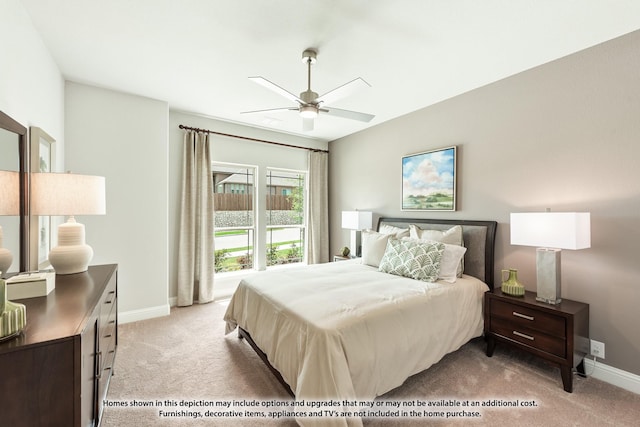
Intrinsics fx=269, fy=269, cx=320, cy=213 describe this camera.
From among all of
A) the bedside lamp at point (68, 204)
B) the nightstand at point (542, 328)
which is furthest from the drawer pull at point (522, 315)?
the bedside lamp at point (68, 204)

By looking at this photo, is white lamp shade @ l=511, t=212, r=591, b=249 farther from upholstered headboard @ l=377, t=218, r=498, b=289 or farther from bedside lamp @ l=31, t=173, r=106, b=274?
bedside lamp @ l=31, t=173, r=106, b=274

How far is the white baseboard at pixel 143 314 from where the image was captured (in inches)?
125

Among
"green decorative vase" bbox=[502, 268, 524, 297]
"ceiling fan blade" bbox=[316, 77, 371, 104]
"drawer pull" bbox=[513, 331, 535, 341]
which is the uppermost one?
"ceiling fan blade" bbox=[316, 77, 371, 104]

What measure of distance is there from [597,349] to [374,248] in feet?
6.77

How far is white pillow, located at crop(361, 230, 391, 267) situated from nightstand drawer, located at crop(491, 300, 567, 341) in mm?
1199

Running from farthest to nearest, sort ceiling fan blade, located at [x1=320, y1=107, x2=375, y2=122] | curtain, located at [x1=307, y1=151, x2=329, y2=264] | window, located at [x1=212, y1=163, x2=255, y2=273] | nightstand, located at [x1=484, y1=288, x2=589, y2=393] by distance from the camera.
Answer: curtain, located at [x1=307, y1=151, x2=329, y2=264], window, located at [x1=212, y1=163, x2=255, y2=273], ceiling fan blade, located at [x1=320, y1=107, x2=375, y2=122], nightstand, located at [x1=484, y1=288, x2=589, y2=393]

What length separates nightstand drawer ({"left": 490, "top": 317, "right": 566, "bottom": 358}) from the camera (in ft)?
6.83

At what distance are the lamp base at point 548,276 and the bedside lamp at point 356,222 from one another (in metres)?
2.22

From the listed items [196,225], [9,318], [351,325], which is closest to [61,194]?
[9,318]

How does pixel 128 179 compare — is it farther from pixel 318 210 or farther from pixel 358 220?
pixel 358 220

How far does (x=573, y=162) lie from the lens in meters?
2.36

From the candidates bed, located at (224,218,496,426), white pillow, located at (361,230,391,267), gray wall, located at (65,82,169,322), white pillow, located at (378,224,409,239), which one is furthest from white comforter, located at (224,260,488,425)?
gray wall, located at (65,82,169,322)

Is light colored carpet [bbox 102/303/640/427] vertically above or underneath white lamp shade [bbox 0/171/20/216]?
underneath

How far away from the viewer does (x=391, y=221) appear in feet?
12.9
